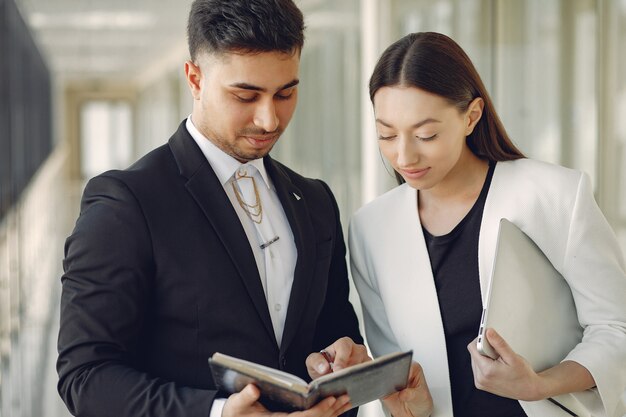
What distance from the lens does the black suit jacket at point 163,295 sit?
5.73ft

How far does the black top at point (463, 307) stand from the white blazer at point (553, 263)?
0.03 metres

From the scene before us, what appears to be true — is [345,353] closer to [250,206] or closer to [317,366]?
[317,366]

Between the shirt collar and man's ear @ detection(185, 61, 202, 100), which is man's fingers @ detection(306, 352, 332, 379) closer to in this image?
the shirt collar

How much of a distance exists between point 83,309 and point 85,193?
251 millimetres

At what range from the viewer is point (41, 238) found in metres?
7.16

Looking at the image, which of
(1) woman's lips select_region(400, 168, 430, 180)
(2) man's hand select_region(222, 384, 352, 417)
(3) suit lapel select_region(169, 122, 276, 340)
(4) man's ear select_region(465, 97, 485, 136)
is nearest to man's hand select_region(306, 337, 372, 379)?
(3) suit lapel select_region(169, 122, 276, 340)

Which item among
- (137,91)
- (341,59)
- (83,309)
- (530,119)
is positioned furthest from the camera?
(137,91)

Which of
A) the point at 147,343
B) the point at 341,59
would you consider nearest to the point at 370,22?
the point at 341,59

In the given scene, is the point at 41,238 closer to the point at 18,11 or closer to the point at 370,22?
the point at 18,11

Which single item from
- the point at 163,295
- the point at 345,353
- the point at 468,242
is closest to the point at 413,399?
the point at 345,353

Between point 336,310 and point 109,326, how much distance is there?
63cm

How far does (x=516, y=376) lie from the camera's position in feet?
6.22

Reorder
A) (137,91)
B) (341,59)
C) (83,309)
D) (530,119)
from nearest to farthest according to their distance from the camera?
(83,309) < (530,119) < (341,59) < (137,91)

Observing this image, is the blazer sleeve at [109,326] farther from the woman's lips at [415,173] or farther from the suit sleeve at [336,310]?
the woman's lips at [415,173]
